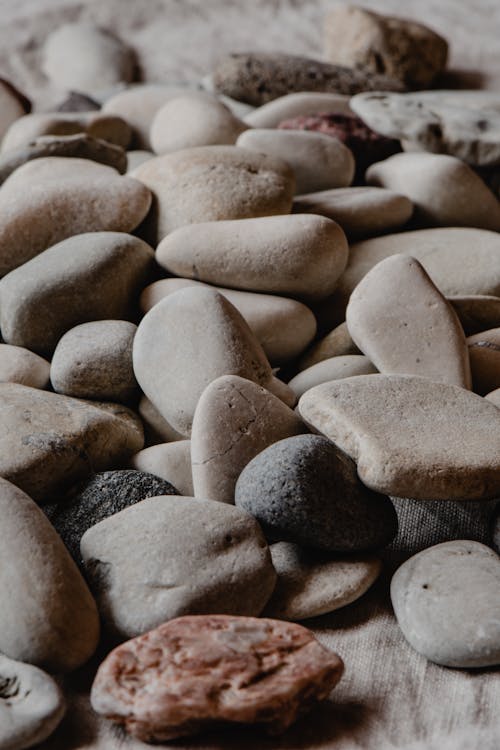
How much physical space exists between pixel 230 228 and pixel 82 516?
1.82 ft

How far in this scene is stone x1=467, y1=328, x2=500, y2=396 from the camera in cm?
131

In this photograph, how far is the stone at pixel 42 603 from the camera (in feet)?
2.75

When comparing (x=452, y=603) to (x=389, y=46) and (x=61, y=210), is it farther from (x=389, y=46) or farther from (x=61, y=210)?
(x=389, y=46)

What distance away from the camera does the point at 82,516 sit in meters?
1.05

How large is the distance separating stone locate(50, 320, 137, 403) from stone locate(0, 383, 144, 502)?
3 centimetres

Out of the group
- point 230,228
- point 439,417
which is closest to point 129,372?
point 230,228

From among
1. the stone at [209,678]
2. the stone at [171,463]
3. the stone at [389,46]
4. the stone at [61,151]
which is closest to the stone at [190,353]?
the stone at [171,463]

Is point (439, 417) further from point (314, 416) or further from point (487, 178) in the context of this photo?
point (487, 178)

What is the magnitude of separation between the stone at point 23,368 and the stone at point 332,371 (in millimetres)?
356

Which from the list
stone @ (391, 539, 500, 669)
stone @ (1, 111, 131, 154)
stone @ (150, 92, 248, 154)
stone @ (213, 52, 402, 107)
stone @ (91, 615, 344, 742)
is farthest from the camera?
stone @ (213, 52, 402, 107)

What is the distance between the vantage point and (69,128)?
201 cm

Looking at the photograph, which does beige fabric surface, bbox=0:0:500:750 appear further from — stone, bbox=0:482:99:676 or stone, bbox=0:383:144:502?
stone, bbox=0:383:144:502

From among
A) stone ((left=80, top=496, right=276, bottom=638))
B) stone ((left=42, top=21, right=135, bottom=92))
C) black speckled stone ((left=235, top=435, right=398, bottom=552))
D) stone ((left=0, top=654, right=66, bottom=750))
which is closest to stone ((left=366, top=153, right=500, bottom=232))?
black speckled stone ((left=235, top=435, right=398, bottom=552))

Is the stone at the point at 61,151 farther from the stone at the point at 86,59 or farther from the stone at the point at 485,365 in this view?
the stone at the point at 86,59
